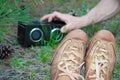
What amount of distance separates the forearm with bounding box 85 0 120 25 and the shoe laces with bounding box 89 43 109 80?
1.39 ft

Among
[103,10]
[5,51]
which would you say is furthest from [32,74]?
[103,10]

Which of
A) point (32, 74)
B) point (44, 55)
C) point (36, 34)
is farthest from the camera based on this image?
point (36, 34)

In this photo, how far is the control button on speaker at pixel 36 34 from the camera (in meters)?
2.09

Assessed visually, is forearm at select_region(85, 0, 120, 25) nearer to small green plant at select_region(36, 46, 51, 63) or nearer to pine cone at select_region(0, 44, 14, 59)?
small green plant at select_region(36, 46, 51, 63)

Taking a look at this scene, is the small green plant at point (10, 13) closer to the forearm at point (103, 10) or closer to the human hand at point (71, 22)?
the human hand at point (71, 22)

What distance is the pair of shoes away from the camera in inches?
55.3

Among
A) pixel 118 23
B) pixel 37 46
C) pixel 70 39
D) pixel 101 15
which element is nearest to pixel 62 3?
pixel 118 23

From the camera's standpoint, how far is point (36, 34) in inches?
83.5

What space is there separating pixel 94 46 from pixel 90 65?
114 millimetres

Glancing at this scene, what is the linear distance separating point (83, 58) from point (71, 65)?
0.28 ft

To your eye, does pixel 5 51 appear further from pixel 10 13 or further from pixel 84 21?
pixel 10 13

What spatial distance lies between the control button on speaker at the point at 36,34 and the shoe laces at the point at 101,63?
2.16 ft

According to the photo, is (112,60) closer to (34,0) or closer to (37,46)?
(34,0)

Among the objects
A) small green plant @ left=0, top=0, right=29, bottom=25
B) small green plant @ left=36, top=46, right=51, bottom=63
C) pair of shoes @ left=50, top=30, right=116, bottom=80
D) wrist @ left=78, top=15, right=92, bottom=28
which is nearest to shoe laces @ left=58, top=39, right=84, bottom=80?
pair of shoes @ left=50, top=30, right=116, bottom=80
